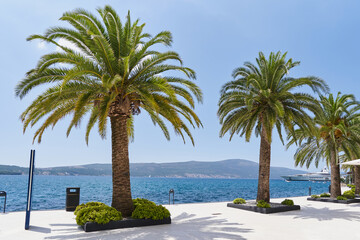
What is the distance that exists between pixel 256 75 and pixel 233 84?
1.64m

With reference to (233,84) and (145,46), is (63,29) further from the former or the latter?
(233,84)

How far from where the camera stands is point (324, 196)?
83.1ft

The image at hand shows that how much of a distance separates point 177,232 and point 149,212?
188 centimetres

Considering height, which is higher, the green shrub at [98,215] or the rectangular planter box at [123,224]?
the green shrub at [98,215]

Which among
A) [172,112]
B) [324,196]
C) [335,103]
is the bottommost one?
[324,196]

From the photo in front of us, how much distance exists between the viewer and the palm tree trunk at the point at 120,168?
12.3 metres

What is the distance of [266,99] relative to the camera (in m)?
17.6

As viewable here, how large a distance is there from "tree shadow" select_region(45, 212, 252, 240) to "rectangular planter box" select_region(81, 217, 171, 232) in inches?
10.3

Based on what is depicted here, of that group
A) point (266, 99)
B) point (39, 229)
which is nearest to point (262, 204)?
point (266, 99)

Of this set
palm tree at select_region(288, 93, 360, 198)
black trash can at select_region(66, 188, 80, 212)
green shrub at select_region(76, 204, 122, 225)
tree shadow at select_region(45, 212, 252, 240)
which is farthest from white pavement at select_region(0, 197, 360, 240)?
palm tree at select_region(288, 93, 360, 198)

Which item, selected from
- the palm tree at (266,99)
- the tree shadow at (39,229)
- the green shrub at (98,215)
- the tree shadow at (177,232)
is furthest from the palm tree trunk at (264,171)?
the tree shadow at (39,229)

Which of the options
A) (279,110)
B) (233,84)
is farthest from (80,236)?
(233,84)

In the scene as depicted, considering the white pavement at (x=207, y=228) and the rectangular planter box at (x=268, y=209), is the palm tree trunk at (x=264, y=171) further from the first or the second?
the white pavement at (x=207, y=228)

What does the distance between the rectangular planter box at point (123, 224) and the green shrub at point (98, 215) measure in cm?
15
